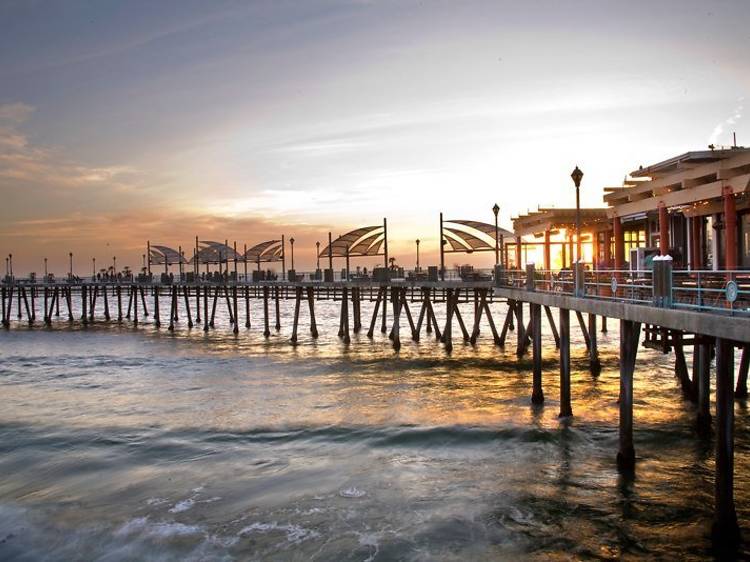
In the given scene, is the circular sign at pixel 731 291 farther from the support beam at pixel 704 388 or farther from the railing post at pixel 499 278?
the railing post at pixel 499 278

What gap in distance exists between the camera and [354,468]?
47.8ft

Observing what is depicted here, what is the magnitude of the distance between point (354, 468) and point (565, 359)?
5.97m

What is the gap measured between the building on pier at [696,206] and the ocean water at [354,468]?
4.53 m

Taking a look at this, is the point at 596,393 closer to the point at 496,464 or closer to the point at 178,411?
the point at 496,464

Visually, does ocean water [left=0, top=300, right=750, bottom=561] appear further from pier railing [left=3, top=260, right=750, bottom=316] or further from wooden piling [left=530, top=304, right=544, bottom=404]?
pier railing [left=3, top=260, right=750, bottom=316]

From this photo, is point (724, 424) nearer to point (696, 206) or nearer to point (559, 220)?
point (696, 206)

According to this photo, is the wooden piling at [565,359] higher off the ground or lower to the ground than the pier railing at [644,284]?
lower

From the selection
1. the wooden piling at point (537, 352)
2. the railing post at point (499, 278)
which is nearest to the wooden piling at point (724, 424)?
the wooden piling at point (537, 352)

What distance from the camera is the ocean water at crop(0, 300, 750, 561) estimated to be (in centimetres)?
1072

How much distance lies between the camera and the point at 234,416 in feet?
65.1

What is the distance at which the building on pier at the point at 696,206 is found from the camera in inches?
578

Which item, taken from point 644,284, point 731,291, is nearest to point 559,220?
point 644,284

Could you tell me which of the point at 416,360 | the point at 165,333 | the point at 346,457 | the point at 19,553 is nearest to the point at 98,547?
the point at 19,553

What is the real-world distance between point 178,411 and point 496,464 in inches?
455
